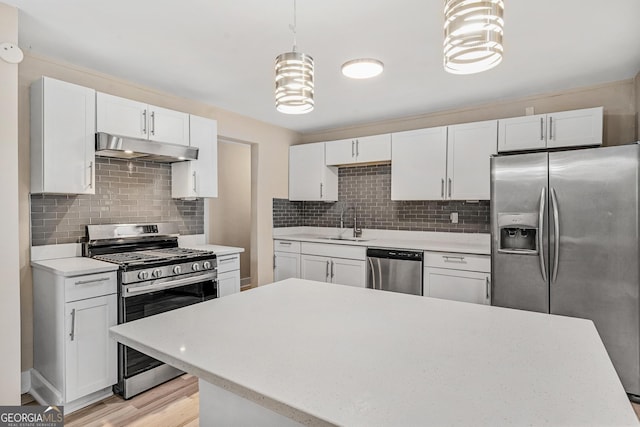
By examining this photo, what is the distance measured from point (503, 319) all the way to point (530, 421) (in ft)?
2.35

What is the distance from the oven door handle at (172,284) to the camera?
8.32 ft

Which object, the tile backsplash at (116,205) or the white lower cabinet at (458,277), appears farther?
the white lower cabinet at (458,277)

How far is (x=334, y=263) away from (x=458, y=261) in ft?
4.48

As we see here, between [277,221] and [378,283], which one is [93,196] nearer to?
[277,221]

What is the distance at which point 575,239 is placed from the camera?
2615 mm

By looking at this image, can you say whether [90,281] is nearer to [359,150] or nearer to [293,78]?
[293,78]

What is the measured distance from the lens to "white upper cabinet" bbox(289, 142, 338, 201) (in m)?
4.64

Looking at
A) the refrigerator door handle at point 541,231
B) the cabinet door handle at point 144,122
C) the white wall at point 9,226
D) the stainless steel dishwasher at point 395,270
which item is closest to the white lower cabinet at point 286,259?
the stainless steel dishwasher at point 395,270

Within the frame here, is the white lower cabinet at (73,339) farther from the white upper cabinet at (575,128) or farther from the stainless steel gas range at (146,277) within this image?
the white upper cabinet at (575,128)

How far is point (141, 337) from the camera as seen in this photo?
3.78 ft

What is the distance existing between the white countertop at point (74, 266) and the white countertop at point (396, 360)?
1.31 meters

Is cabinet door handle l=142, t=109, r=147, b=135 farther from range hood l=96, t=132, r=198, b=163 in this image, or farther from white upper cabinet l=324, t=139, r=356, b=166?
white upper cabinet l=324, t=139, r=356, b=166

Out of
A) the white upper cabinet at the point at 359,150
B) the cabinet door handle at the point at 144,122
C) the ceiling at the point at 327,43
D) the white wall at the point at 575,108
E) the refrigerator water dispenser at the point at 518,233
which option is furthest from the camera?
the white upper cabinet at the point at 359,150

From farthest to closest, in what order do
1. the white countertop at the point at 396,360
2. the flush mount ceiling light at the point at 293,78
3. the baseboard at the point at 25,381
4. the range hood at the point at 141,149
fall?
the range hood at the point at 141,149
the baseboard at the point at 25,381
the flush mount ceiling light at the point at 293,78
the white countertop at the point at 396,360
